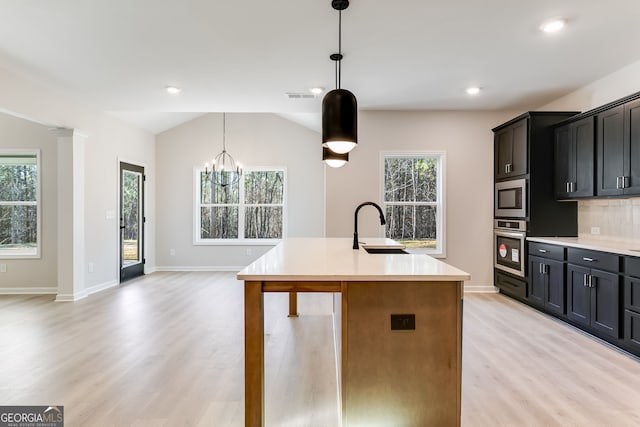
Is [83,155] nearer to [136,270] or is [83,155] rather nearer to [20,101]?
[20,101]

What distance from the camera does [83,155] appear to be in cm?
486

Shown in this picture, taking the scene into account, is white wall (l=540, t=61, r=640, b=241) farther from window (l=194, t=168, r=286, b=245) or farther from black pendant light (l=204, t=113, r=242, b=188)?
black pendant light (l=204, t=113, r=242, b=188)

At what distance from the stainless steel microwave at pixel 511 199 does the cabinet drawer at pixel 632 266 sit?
147 cm

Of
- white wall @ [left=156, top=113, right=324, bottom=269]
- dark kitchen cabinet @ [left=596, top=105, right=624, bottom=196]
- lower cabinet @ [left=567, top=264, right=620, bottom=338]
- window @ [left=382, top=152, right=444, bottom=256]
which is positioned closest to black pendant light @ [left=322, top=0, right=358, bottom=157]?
lower cabinet @ [left=567, top=264, right=620, bottom=338]

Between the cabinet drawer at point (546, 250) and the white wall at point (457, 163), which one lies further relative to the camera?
the white wall at point (457, 163)

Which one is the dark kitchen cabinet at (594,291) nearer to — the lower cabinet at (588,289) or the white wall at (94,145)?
the lower cabinet at (588,289)

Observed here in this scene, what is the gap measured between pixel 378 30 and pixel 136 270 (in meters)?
5.79

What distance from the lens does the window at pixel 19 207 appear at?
5.16 meters

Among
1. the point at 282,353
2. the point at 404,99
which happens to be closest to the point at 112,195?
the point at 282,353

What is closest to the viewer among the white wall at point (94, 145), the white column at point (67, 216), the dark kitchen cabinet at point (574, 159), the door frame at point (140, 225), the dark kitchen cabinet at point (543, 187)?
the dark kitchen cabinet at point (574, 159)

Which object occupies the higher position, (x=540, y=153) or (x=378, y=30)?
(x=378, y=30)

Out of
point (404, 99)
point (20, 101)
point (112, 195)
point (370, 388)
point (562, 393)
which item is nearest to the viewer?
point (370, 388)

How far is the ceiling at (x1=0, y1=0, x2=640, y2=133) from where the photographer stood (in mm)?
2564

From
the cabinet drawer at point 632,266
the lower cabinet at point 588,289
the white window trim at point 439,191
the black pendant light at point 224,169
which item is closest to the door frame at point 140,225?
the black pendant light at point 224,169
